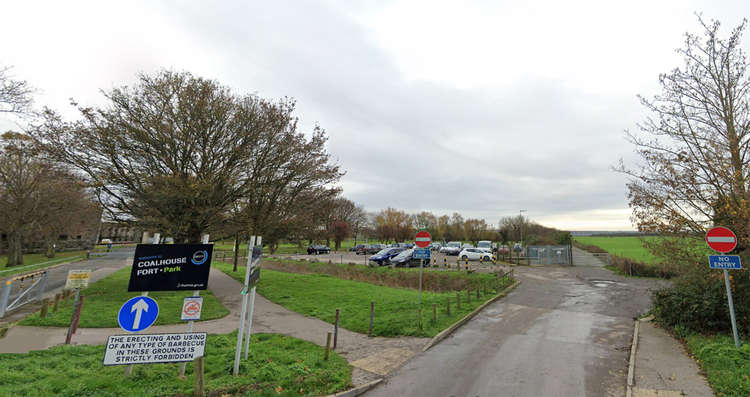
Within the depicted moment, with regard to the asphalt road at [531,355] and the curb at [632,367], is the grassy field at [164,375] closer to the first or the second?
the asphalt road at [531,355]

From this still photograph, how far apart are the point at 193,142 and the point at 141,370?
11.7 metres

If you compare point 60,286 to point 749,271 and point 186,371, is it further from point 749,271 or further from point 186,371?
point 749,271

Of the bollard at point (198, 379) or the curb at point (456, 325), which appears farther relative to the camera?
the curb at point (456, 325)

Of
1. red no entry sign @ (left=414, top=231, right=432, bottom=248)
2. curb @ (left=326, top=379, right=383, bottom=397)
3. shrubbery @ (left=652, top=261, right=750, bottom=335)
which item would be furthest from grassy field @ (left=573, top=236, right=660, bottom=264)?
curb @ (left=326, top=379, right=383, bottom=397)

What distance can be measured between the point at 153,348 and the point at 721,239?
40.4ft

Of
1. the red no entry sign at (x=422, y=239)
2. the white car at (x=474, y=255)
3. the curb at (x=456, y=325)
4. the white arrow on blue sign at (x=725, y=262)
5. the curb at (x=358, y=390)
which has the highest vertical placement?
the red no entry sign at (x=422, y=239)

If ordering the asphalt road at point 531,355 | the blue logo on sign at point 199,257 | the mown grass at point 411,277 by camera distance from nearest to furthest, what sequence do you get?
the asphalt road at point 531,355 < the blue logo on sign at point 199,257 < the mown grass at point 411,277

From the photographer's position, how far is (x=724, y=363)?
639 centimetres

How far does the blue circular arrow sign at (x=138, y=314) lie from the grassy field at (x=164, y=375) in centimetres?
88

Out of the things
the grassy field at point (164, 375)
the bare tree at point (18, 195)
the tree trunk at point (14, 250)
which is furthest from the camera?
the tree trunk at point (14, 250)

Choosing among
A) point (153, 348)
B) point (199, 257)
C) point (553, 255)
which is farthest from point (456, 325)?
point (553, 255)

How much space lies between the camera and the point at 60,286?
17.0 m

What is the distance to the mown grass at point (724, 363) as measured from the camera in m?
5.48

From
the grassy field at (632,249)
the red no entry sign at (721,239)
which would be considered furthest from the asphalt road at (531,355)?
the red no entry sign at (721,239)
